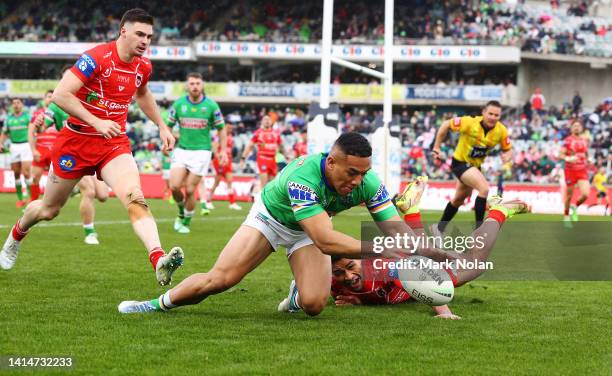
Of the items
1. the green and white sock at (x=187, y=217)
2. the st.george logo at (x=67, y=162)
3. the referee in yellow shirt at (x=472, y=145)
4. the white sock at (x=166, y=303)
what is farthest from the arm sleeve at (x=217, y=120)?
the white sock at (x=166, y=303)

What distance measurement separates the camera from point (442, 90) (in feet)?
153

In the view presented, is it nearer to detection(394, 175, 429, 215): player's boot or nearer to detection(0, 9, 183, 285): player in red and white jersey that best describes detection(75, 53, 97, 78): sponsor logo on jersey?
detection(0, 9, 183, 285): player in red and white jersey

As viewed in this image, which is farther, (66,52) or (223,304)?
(66,52)

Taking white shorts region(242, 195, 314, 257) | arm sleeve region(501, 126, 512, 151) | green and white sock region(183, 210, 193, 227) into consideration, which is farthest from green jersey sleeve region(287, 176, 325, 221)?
green and white sock region(183, 210, 193, 227)

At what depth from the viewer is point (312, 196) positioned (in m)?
6.23

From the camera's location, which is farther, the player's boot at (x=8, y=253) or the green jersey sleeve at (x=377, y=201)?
the player's boot at (x=8, y=253)

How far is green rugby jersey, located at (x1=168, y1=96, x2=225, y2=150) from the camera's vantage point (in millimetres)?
15156

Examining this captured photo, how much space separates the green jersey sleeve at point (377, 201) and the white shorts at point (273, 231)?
0.70m

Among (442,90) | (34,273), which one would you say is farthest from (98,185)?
(442,90)

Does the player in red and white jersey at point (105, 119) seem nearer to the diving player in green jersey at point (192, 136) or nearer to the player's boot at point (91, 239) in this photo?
the player's boot at point (91, 239)

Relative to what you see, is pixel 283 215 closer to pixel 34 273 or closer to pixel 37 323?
pixel 37 323

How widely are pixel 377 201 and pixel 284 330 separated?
1.12m

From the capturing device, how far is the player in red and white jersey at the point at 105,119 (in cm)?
771

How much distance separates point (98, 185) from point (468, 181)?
18.2 feet
